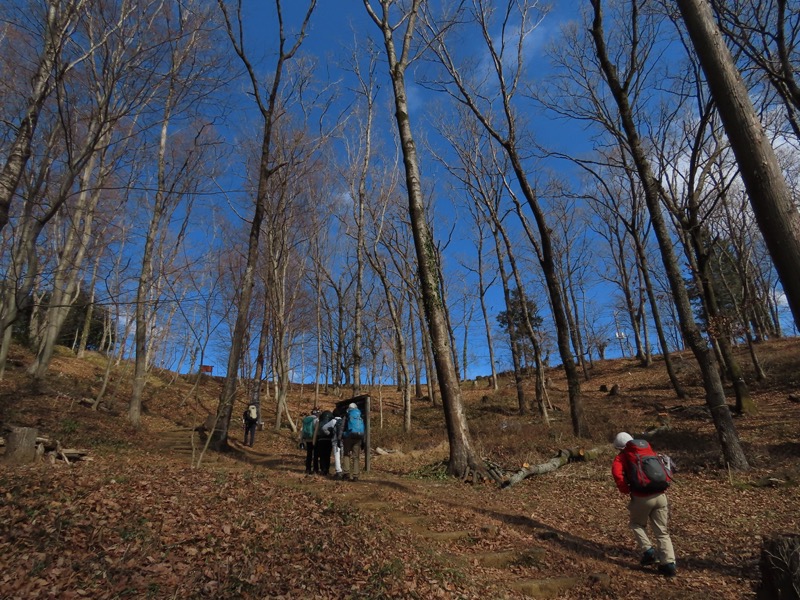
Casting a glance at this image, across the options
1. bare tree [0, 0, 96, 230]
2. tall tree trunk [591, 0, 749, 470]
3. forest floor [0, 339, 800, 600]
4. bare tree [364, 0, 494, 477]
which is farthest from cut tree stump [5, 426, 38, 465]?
tall tree trunk [591, 0, 749, 470]

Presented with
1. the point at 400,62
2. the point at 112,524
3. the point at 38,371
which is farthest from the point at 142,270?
the point at 112,524

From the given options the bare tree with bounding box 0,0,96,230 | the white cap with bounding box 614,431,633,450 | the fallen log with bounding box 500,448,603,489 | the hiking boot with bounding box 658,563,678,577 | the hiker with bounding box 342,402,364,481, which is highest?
the bare tree with bounding box 0,0,96,230

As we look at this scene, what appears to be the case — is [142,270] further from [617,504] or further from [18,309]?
[617,504]

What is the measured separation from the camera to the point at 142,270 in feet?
51.1

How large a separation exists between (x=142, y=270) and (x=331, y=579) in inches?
573

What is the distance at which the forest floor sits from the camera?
3.83 meters

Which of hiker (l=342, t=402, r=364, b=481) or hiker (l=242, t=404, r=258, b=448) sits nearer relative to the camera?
hiker (l=342, t=402, r=364, b=481)

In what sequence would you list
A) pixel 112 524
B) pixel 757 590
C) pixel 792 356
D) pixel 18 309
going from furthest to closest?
pixel 792 356, pixel 18 309, pixel 112 524, pixel 757 590

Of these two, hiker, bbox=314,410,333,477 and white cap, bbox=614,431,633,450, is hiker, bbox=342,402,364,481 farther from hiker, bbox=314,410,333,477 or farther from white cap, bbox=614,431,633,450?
white cap, bbox=614,431,633,450

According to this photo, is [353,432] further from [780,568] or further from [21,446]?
[780,568]

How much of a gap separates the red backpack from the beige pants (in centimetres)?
14

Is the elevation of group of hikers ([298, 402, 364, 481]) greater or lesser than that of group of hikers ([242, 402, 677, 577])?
greater

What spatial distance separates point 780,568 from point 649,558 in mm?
1976

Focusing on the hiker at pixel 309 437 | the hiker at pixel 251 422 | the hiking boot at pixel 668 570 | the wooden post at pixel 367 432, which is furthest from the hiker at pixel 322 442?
the hiking boot at pixel 668 570
